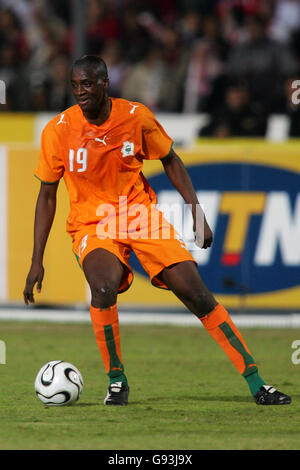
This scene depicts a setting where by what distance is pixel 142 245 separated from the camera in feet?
22.2

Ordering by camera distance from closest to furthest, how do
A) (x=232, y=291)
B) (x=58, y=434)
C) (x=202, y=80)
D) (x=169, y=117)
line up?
(x=58, y=434), (x=232, y=291), (x=169, y=117), (x=202, y=80)

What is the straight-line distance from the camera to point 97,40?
52.8ft

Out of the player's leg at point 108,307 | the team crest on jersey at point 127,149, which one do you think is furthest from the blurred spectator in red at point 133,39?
the player's leg at point 108,307

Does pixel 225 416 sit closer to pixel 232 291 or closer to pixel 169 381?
pixel 169 381

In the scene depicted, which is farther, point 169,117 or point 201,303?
point 169,117

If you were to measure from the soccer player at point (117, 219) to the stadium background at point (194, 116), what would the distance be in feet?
14.8

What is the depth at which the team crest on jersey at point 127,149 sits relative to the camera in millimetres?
6824

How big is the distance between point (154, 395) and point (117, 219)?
1.39 metres

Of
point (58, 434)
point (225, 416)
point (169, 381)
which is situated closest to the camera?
point (58, 434)

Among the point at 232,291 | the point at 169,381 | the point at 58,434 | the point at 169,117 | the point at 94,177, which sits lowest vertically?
the point at 58,434

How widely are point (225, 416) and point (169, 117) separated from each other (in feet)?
27.1

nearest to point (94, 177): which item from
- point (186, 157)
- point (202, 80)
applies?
point (186, 157)

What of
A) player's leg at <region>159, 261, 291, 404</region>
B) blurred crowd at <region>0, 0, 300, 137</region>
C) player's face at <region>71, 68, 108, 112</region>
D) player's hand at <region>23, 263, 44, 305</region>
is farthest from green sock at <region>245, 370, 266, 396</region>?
blurred crowd at <region>0, 0, 300, 137</region>

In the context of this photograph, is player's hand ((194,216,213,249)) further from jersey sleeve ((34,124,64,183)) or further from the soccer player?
jersey sleeve ((34,124,64,183))
